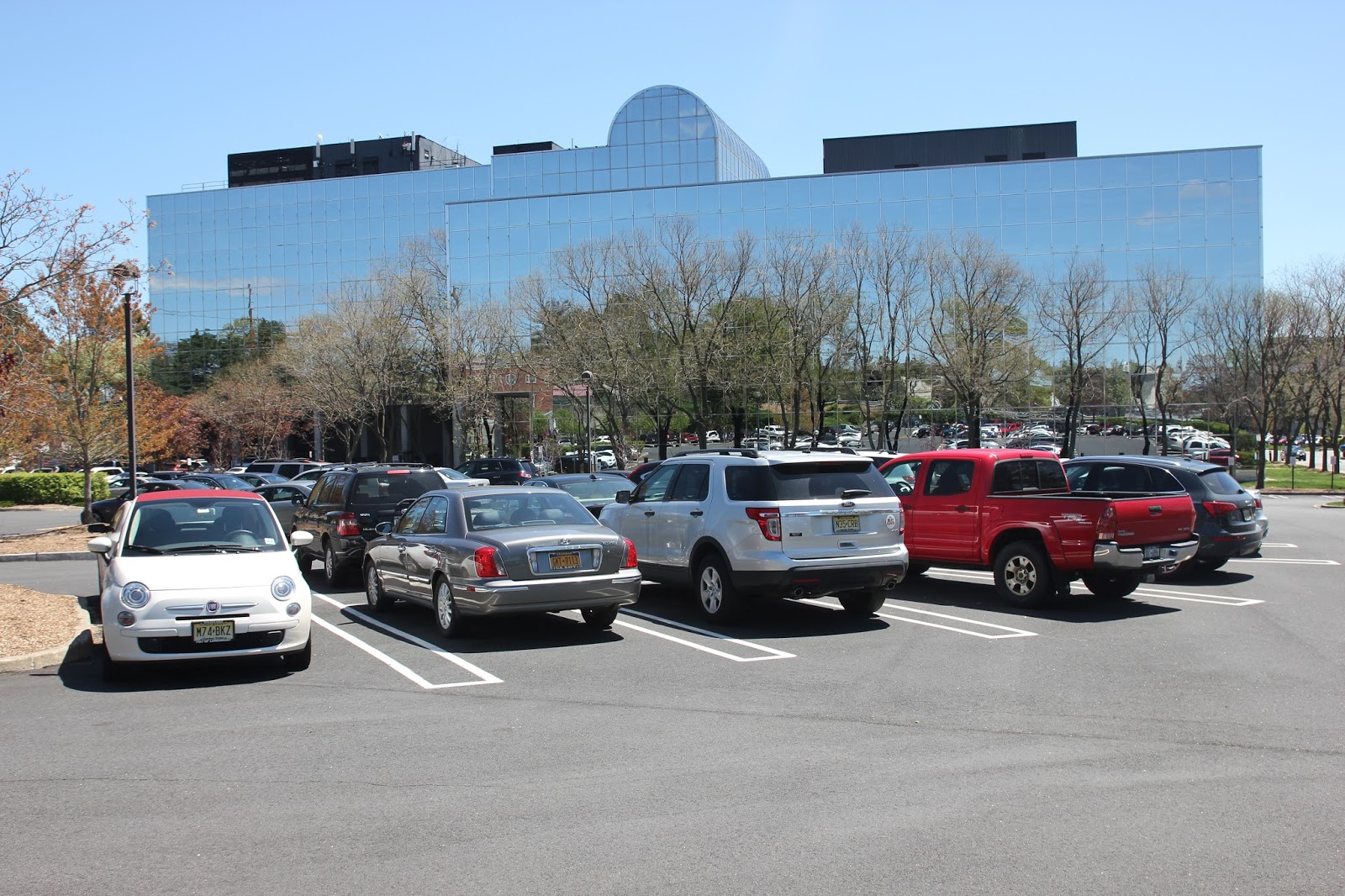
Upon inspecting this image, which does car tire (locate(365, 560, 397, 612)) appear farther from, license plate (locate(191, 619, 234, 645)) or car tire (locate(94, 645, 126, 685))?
license plate (locate(191, 619, 234, 645))

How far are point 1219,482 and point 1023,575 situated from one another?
5.06 metres

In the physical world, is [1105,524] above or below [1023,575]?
above

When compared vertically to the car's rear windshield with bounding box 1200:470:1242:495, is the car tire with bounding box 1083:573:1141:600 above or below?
below

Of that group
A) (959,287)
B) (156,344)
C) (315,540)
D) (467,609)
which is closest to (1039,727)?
(467,609)

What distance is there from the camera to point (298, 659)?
31.6 ft

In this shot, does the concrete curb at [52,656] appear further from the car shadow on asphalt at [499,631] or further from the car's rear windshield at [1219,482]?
the car's rear windshield at [1219,482]

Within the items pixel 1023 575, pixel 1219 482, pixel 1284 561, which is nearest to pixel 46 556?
pixel 1023 575

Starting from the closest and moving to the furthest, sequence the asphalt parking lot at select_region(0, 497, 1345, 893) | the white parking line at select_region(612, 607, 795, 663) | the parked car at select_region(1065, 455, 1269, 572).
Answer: the asphalt parking lot at select_region(0, 497, 1345, 893) < the white parking line at select_region(612, 607, 795, 663) < the parked car at select_region(1065, 455, 1269, 572)

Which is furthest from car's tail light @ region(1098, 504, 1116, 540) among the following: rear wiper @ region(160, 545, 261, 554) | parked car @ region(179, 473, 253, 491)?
parked car @ region(179, 473, 253, 491)

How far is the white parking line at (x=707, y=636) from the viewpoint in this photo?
32.8ft

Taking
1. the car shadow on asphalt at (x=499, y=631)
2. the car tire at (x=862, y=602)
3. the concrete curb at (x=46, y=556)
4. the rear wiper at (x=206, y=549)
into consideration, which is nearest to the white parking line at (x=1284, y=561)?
the car tire at (x=862, y=602)

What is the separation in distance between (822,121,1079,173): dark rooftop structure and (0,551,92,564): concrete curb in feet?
160

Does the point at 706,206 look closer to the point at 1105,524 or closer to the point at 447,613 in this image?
the point at 1105,524

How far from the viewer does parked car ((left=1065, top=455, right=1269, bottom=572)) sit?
50.9 ft
